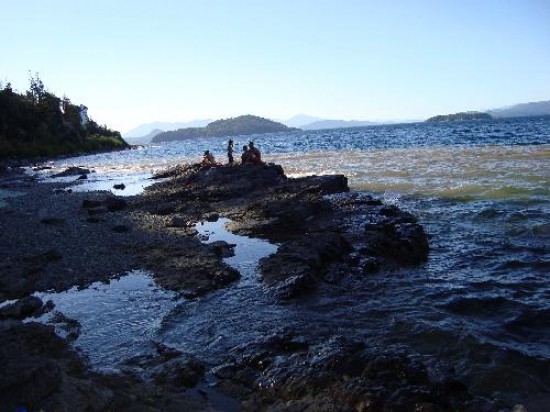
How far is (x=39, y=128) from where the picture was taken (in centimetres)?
9581

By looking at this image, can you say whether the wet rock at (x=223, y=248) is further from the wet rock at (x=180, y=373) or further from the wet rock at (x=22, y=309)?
the wet rock at (x=180, y=373)

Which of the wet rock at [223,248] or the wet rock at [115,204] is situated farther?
the wet rock at [115,204]

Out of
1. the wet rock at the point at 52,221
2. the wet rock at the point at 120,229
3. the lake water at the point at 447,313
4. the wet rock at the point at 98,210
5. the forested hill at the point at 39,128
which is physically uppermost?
the forested hill at the point at 39,128

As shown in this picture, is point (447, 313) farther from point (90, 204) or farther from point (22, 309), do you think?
point (90, 204)

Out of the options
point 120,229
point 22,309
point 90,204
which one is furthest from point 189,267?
point 90,204

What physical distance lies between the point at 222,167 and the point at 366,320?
24496 mm

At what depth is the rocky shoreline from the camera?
24.0 ft

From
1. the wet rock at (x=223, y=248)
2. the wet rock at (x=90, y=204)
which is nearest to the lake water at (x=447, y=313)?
the wet rock at (x=223, y=248)

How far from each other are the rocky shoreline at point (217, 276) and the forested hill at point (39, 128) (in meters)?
60.6

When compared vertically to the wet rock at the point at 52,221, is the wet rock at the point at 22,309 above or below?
below

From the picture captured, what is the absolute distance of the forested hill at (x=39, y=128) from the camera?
82938 mm

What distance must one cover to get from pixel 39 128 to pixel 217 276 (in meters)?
95.3

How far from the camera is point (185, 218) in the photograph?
923 inches

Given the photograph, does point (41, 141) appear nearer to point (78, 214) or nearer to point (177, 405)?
point (78, 214)
